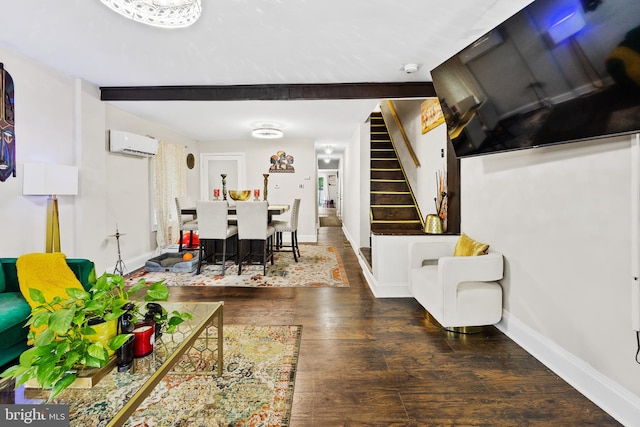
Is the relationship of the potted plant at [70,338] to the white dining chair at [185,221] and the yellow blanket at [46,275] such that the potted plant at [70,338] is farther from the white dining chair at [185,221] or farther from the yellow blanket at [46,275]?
the white dining chair at [185,221]

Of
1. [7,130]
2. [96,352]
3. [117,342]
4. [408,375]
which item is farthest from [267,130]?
[96,352]

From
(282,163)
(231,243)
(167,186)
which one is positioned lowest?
(231,243)

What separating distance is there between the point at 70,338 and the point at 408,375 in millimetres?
1810

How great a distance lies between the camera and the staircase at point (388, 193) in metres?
4.58

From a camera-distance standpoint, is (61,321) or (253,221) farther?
(253,221)

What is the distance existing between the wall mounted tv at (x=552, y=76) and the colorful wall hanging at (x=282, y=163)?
4.87m

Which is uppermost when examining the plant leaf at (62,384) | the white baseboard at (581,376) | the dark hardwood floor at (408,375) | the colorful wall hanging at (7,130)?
the colorful wall hanging at (7,130)

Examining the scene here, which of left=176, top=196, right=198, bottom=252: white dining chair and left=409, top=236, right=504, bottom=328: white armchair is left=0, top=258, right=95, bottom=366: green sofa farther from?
left=176, top=196, right=198, bottom=252: white dining chair

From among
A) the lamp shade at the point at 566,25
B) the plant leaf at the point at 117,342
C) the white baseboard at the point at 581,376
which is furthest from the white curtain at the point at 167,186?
the lamp shade at the point at 566,25

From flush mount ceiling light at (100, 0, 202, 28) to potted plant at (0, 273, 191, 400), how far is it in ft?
5.01

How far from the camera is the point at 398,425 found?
5.12 ft

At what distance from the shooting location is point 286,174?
23.4ft

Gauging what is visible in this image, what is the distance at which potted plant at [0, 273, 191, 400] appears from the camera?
1078 millimetres

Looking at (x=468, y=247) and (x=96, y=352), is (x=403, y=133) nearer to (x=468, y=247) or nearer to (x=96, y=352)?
(x=468, y=247)
